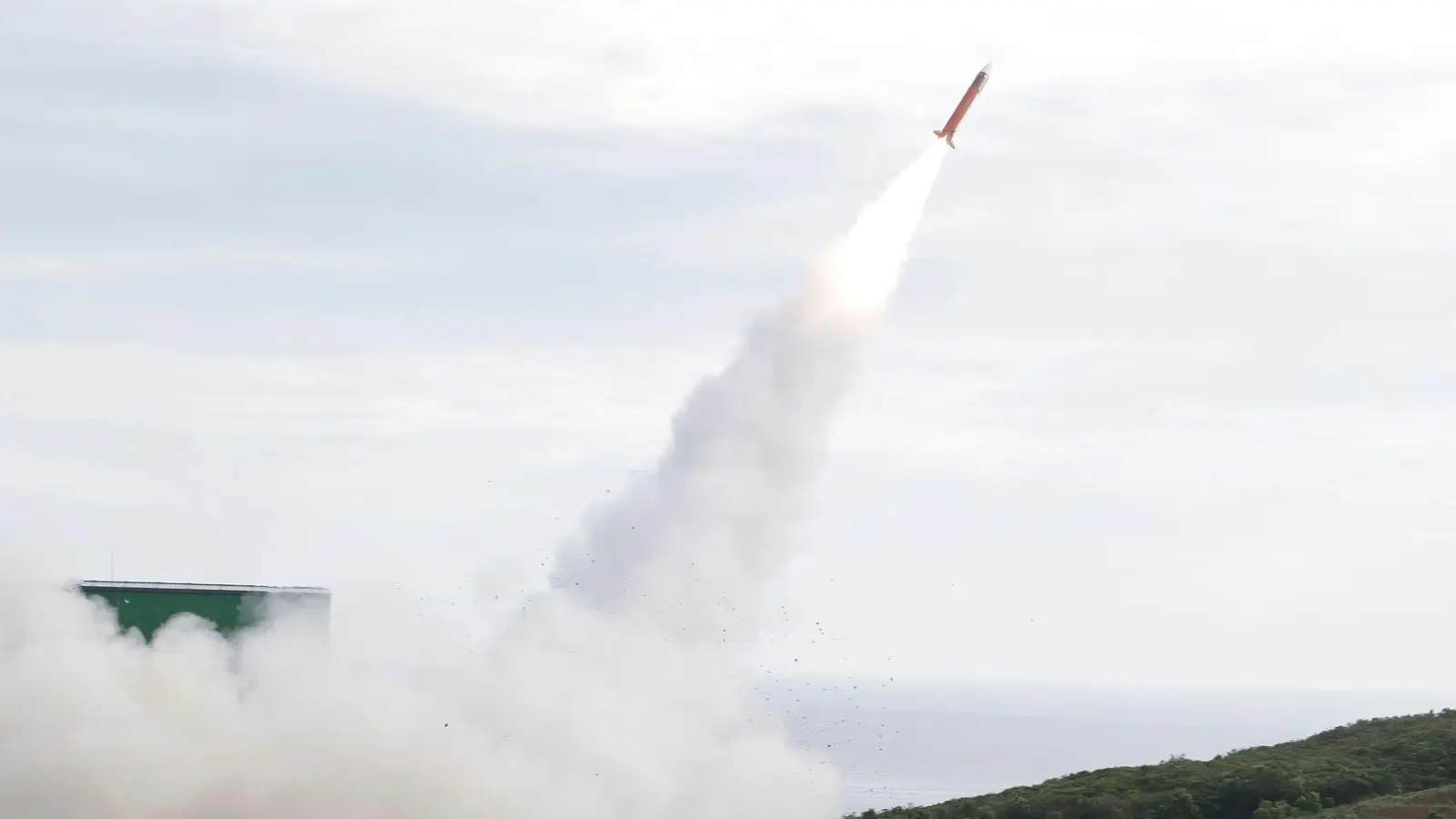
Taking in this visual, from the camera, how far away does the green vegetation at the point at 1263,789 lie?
44.3 metres

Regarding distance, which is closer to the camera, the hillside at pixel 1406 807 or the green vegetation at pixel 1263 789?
the hillside at pixel 1406 807

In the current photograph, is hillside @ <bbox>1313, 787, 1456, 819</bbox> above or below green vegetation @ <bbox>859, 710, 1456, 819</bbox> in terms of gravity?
below

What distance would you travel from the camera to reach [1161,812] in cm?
4591

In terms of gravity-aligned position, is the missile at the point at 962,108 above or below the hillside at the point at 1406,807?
above

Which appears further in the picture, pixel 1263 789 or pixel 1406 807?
pixel 1263 789

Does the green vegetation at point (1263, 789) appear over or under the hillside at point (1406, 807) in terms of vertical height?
over

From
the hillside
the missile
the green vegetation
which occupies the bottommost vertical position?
the hillside

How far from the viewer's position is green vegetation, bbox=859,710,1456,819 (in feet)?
145

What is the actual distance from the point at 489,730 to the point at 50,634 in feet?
33.2

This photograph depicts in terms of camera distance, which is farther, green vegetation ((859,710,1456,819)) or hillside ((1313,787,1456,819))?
green vegetation ((859,710,1456,819))

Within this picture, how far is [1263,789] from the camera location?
153 ft

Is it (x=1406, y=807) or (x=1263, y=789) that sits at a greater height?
(x=1263, y=789)

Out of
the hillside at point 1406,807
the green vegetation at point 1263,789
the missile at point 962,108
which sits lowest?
the hillside at point 1406,807

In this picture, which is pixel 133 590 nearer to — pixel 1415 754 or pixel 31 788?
pixel 31 788
